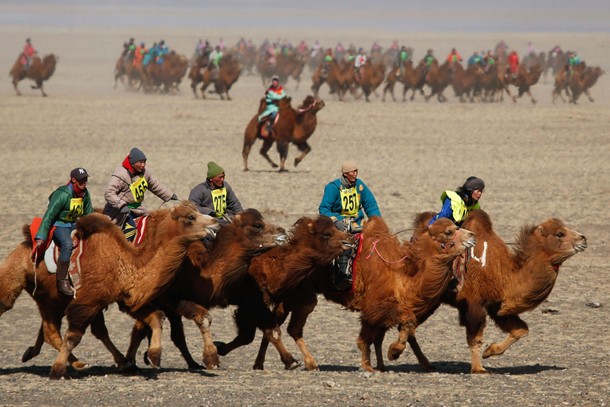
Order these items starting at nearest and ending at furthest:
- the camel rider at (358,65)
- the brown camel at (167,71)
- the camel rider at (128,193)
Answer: the camel rider at (128,193) → the camel rider at (358,65) → the brown camel at (167,71)

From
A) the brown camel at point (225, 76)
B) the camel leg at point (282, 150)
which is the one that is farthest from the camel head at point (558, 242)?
the brown camel at point (225, 76)

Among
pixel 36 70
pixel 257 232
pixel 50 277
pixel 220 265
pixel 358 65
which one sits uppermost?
pixel 358 65

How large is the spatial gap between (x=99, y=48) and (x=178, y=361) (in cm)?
7587

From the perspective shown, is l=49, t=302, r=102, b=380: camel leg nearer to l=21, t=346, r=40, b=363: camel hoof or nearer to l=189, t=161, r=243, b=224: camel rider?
l=21, t=346, r=40, b=363: camel hoof

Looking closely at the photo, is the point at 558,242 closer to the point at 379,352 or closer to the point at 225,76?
the point at 379,352

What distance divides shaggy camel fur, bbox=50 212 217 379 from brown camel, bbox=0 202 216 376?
118mm

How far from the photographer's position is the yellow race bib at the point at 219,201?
32.6 ft

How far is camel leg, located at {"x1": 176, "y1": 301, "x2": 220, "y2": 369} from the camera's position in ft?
28.5

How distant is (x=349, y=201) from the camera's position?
9.88 metres

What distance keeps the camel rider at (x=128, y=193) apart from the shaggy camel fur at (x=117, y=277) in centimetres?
87

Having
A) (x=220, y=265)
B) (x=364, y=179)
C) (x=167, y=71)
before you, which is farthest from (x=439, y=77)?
(x=220, y=265)

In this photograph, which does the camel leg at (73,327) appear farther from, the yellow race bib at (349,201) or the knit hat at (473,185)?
the knit hat at (473,185)

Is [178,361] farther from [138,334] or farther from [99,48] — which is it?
[99,48]

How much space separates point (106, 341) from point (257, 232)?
1383 mm
